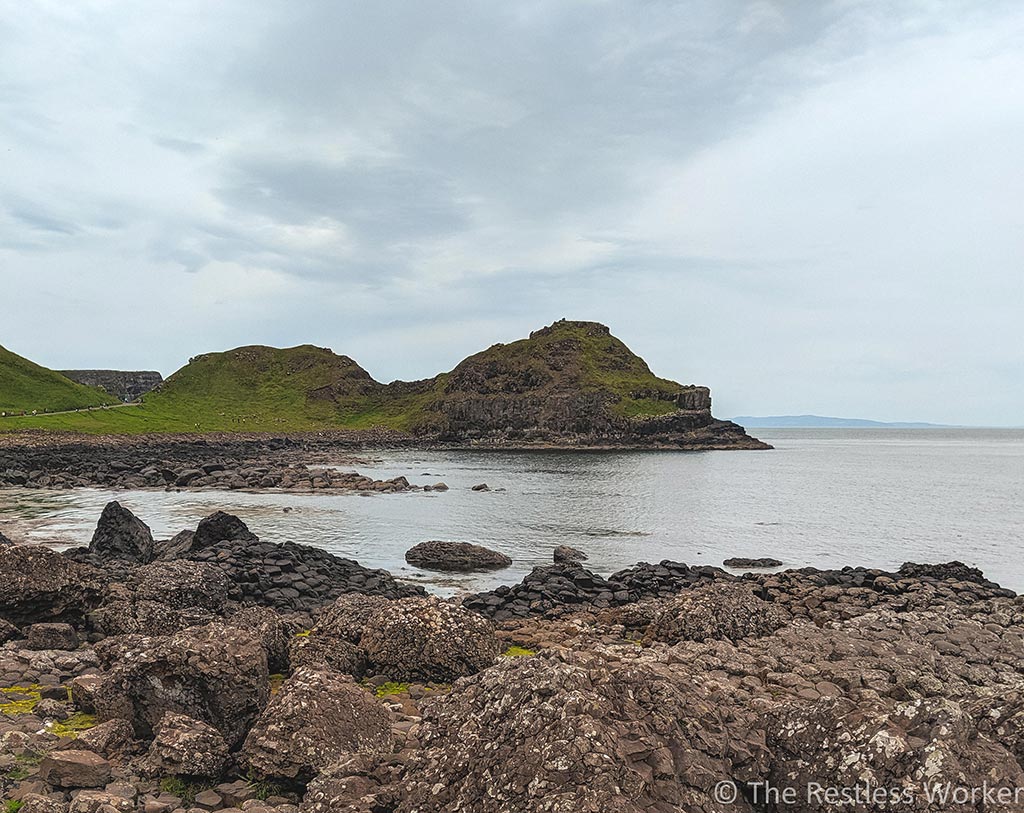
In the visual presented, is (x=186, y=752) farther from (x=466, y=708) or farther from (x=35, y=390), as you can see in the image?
(x=35, y=390)

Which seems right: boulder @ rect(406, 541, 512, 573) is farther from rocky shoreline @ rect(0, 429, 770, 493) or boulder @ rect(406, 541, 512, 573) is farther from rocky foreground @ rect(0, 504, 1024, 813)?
rocky shoreline @ rect(0, 429, 770, 493)

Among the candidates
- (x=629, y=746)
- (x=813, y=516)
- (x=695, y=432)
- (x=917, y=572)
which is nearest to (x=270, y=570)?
(x=629, y=746)

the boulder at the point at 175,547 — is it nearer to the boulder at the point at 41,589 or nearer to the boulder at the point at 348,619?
the boulder at the point at 41,589

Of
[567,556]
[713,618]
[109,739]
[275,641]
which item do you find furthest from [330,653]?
[567,556]

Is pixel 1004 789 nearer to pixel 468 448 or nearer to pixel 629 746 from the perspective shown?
pixel 629 746

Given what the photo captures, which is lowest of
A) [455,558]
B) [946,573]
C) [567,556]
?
[567,556]

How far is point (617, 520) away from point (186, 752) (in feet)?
132

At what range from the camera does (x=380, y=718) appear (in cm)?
838

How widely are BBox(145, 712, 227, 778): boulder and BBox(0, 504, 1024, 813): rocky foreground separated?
2 cm

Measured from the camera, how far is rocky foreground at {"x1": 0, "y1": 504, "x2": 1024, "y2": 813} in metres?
5.64

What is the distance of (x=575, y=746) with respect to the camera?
17.6 feet

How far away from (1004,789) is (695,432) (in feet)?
590

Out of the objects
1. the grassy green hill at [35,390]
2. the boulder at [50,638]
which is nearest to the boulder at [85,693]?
the boulder at [50,638]

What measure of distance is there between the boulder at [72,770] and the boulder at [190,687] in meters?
1.05
